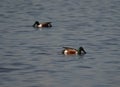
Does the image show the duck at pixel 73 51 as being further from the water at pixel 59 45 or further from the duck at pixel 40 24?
the duck at pixel 40 24

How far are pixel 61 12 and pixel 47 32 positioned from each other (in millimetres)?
15002

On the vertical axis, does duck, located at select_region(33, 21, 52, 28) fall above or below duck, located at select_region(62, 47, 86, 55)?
above

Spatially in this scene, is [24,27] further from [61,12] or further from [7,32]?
[61,12]

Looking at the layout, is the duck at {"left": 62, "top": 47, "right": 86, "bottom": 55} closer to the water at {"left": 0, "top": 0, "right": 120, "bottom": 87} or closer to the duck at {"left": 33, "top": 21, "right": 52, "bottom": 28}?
the water at {"left": 0, "top": 0, "right": 120, "bottom": 87}

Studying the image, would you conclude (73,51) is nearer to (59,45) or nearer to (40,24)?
(59,45)

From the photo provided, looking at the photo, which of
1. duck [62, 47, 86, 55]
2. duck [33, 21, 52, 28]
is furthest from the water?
duck [33, 21, 52, 28]

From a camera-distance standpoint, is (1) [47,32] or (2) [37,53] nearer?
(2) [37,53]

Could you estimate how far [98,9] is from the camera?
66.2 m

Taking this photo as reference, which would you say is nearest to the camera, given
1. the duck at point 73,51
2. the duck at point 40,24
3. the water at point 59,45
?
the water at point 59,45

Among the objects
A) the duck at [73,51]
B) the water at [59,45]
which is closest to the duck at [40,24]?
the water at [59,45]

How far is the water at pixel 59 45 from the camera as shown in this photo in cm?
3070

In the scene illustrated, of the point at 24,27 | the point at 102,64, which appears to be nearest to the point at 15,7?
the point at 24,27

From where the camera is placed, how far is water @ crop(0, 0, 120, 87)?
1209 inches

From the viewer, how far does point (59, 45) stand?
41.5 meters
